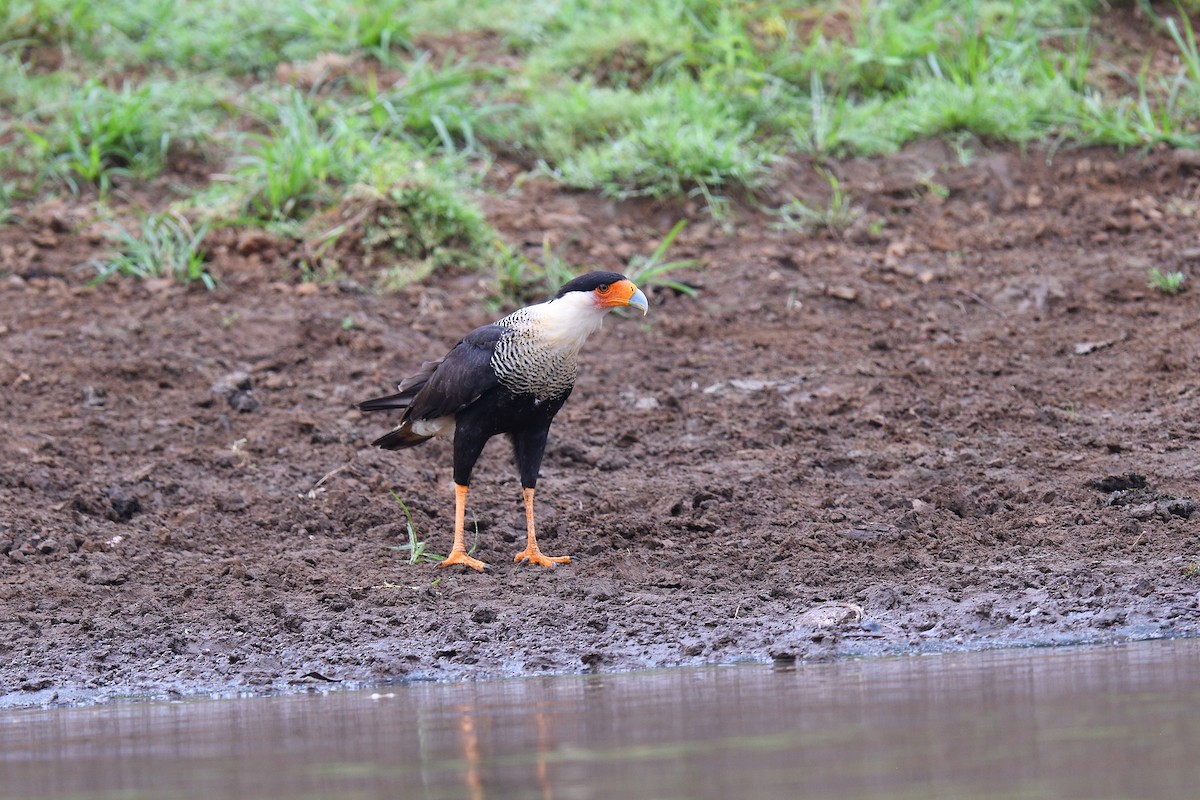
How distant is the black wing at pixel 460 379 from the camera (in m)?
6.41

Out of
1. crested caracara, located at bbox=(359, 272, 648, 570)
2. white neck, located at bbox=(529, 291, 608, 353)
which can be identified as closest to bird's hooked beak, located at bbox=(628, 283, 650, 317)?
crested caracara, located at bbox=(359, 272, 648, 570)

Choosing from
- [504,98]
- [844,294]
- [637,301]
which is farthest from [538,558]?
[504,98]

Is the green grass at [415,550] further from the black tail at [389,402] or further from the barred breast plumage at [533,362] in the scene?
the barred breast plumage at [533,362]

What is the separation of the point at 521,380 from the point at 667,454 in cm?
137

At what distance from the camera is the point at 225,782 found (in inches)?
128

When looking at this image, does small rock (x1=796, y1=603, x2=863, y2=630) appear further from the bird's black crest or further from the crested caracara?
the bird's black crest

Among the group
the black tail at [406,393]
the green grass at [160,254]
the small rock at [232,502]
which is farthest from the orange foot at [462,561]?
the green grass at [160,254]

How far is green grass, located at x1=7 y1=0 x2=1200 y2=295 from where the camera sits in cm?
992

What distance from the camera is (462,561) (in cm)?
625

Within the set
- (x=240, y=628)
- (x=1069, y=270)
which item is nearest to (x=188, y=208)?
(x=240, y=628)

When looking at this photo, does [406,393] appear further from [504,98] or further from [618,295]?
[504,98]

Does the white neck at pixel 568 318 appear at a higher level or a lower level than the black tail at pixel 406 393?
higher

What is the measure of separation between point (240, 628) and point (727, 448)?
292 cm

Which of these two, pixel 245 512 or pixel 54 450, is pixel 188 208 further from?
pixel 245 512
